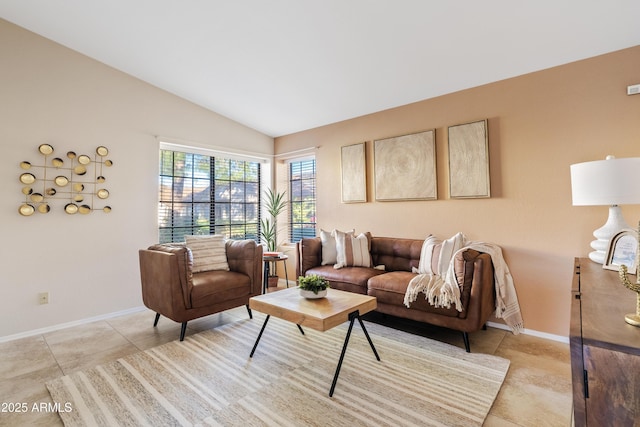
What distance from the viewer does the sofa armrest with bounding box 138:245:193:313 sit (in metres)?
2.69

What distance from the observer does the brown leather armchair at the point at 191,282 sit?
271 centimetres

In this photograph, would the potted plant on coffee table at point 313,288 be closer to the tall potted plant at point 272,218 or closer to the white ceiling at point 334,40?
the white ceiling at point 334,40

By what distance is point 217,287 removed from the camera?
2963mm

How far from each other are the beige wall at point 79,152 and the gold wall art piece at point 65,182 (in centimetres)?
7

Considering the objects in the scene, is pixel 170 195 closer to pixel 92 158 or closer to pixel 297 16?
pixel 92 158

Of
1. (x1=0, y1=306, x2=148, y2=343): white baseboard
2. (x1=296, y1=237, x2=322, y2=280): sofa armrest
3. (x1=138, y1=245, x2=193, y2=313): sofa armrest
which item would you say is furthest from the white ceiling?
(x1=0, y1=306, x2=148, y2=343): white baseboard

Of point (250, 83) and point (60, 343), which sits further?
point (250, 83)

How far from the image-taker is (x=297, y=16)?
247 cm

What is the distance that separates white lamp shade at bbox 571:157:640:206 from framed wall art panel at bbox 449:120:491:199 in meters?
1.02

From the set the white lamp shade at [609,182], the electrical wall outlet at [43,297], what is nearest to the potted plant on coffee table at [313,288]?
the white lamp shade at [609,182]

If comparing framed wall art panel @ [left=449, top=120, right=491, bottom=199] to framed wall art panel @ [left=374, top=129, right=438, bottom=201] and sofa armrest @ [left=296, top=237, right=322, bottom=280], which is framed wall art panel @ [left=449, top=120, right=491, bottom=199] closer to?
framed wall art panel @ [left=374, top=129, right=438, bottom=201]

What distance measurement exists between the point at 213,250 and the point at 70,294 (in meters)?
1.52

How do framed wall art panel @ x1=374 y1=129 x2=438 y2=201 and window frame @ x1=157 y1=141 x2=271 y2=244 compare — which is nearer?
framed wall art panel @ x1=374 y1=129 x2=438 y2=201

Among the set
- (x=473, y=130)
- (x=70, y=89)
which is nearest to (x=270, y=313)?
(x=473, y=130)
